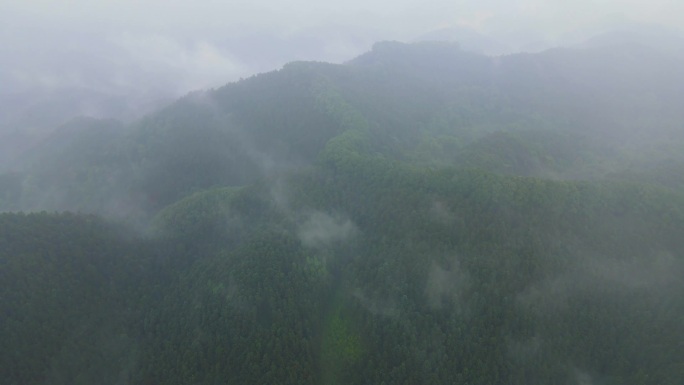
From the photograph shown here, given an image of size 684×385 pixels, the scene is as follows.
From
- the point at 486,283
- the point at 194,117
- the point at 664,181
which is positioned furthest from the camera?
the point at 194,117

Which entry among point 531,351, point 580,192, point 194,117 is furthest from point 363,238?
point 194,117

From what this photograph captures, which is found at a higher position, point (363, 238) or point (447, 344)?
point (363, 238)

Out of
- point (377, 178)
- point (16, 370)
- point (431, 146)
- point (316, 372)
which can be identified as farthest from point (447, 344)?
point (431, 146)

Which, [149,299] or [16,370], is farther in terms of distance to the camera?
[149,299]

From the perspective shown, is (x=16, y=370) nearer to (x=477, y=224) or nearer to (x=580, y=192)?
(x=477, y=224)


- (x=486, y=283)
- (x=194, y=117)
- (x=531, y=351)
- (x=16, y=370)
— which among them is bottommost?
(x=531, y=351)

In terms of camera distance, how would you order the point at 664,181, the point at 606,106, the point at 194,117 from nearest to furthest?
the point at 664,181
the point at 194,117
the point at 606,106

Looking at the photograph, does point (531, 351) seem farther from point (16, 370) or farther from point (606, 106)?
point (606, 106)
